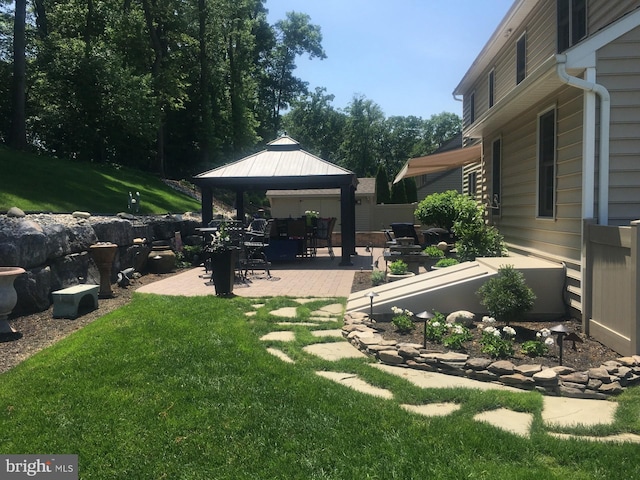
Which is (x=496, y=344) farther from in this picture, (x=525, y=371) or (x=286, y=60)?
(x=286, y=60)

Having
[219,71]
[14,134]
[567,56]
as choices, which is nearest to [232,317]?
[567,56]

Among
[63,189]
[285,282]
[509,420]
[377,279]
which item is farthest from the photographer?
[63,189]

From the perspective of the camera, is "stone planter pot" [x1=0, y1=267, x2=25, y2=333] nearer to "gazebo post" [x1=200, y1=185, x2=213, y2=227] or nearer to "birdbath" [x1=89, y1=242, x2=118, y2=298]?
"birdbath" [x1=89, y1=242, x2=118, y2=298]

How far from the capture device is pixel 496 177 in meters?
9.59

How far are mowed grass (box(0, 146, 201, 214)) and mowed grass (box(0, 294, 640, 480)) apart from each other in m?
5.58

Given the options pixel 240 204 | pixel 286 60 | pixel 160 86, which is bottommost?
pixel 240 204

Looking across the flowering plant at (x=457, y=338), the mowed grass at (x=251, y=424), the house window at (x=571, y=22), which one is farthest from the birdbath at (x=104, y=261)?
the house window at (x=571, y=22)

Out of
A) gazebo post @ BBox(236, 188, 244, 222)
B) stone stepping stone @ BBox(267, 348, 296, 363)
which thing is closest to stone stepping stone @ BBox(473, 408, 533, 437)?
stone stepping stone @ BBox(267, 348, 296, 363)

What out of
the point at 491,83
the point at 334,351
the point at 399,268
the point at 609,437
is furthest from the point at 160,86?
the point at 609,437

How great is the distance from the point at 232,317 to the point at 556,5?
7.20m

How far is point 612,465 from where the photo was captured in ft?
8.14

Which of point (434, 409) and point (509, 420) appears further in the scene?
point (434, 409)

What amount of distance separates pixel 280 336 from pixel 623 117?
423 centimetres

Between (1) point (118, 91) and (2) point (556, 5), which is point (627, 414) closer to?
(2) point (556, 5)
